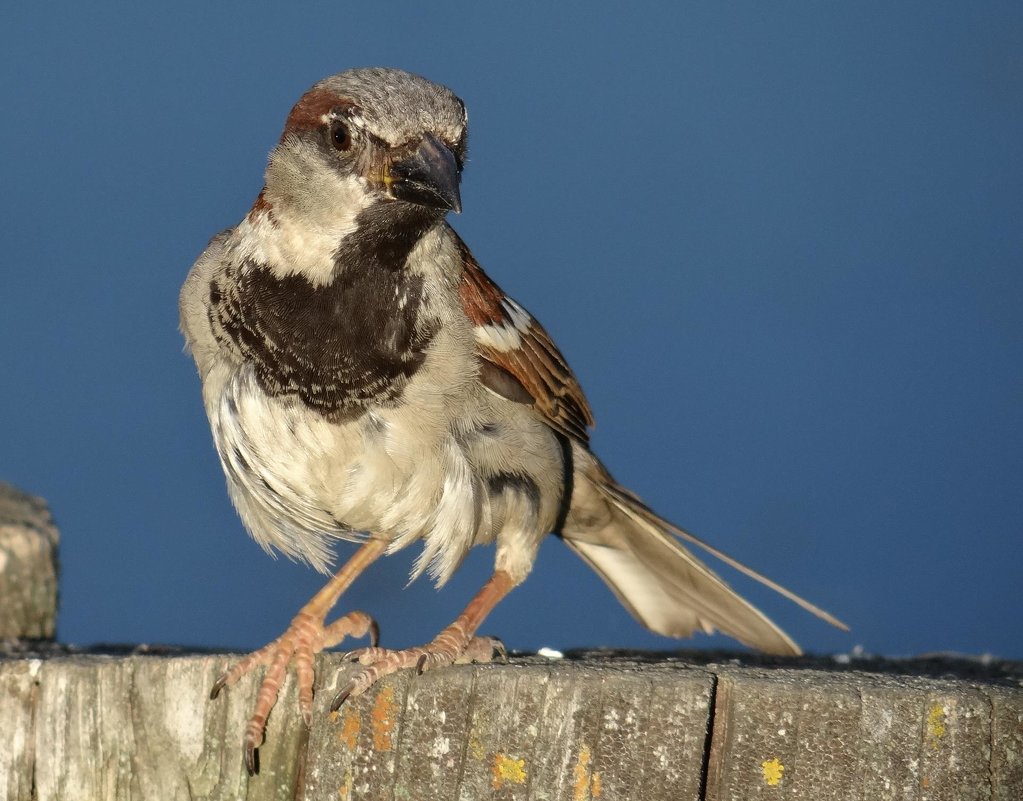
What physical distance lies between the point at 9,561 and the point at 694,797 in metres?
2.31

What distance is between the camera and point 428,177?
3.13m

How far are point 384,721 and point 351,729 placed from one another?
72 mm

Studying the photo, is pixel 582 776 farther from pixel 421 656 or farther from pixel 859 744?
pixel 421 656

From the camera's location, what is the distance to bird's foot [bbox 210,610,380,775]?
2514 mm

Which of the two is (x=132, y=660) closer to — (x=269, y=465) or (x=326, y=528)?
(x=269, y=465)

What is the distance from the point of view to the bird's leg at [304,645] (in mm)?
2518

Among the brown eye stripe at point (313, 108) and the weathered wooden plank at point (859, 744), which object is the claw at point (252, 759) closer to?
the weathered wooden plank at point (859, 744)

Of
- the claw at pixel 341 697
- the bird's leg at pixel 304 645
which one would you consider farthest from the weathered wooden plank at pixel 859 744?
the bird's leg at pixel 304 645

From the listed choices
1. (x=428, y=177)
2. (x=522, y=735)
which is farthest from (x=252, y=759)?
(x=428, y=177)

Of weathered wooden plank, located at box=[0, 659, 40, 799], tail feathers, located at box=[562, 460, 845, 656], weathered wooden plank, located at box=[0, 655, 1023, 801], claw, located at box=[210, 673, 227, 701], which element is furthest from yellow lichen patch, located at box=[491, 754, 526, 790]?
tail feathers, located at box=[562, 460, 845, 656]

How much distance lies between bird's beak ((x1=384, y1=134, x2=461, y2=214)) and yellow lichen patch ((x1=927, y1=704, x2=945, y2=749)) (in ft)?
5.24

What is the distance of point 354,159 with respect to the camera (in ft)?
10.8

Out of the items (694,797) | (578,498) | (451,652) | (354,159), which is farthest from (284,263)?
(694,797)

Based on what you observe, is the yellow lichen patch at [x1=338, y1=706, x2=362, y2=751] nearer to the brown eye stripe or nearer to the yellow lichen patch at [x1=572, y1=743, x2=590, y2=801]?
the yellow lichen patch at [x1=572, y1=743, x2=590, y2=801]
